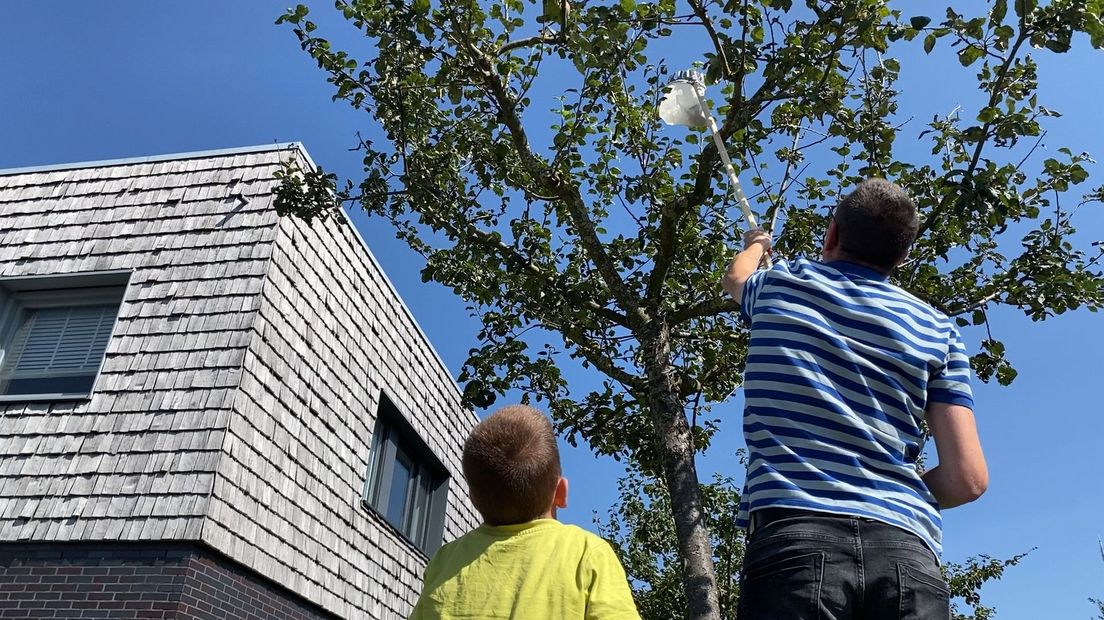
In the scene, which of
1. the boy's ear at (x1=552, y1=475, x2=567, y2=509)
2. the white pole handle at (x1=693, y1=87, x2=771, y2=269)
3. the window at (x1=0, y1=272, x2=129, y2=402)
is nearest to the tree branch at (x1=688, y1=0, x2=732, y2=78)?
the white pole handle at (x1=693, y1=87, x2=771, y2=269)

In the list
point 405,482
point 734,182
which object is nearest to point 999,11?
point 734,182

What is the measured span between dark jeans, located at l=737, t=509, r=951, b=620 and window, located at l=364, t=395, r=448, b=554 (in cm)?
806

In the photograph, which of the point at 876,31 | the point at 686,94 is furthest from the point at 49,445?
the point at 876,31

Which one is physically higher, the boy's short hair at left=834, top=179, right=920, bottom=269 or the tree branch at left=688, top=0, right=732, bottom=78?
the tree branch at left=688, top=0, right=732, bottom=78

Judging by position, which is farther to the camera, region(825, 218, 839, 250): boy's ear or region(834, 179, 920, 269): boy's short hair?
region(825, 218, 839, 250): boy's ear

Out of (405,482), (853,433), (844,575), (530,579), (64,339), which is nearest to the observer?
(844,575)

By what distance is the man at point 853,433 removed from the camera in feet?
6.14

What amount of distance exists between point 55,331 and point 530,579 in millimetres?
7321

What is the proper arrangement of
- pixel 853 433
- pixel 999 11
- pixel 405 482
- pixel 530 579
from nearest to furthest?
pixel 853 433 → pixel 530 579 → pixel 999 11 → pixel 405 482

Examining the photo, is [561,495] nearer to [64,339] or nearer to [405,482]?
[64,339]

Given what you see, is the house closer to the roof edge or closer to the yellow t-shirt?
the roof edge

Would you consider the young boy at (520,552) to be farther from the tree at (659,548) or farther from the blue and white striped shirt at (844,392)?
the tree at (659,548)

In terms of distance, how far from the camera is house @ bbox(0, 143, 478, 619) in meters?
6.47

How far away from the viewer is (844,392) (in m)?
2.06
